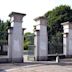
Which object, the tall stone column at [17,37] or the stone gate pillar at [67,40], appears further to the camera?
the stone gate pillar at [67,40]

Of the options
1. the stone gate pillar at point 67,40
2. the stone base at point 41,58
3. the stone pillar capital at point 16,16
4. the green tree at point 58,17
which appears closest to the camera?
the stone pillar capital at point 16,16

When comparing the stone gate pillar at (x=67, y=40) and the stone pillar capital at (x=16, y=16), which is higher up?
the stone pillar capital at (x=16, y=16)

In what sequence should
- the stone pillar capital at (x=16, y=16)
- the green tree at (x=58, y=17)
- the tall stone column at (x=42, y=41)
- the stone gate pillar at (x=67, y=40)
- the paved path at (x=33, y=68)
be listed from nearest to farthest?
the paved path at (x=33, y=68), the stone pillar capital at (x=16, y=16), the tall stone column at (x=42, y=41), the stone gate pillar at (x=67, y=40), the green tree at (x=58, y=17)

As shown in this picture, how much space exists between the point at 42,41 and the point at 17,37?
2638 mm

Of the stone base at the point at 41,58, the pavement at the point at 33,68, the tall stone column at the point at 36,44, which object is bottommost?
the pavement at the point at 33,68

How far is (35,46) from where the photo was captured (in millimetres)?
18828

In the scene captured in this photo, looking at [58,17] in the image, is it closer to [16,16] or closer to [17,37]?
[16,16]

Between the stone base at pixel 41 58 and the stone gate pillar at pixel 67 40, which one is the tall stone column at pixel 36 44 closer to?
the stone base at pixel 41 58

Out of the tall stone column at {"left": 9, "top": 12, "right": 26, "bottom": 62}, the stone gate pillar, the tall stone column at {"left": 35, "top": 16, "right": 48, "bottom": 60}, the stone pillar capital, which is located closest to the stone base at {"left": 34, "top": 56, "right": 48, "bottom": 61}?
the tall stone column at {"left": 35, "top": 16, "right": 48, "bottom": 60}

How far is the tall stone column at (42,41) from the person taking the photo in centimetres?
1878

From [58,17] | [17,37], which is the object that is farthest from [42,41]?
[58,17]

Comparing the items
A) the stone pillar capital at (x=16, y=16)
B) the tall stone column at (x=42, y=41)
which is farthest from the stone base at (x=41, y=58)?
the stone pillar capital at (x=16, y=16)

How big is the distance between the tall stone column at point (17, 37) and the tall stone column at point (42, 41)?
192cm

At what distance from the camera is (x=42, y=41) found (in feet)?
62.3
